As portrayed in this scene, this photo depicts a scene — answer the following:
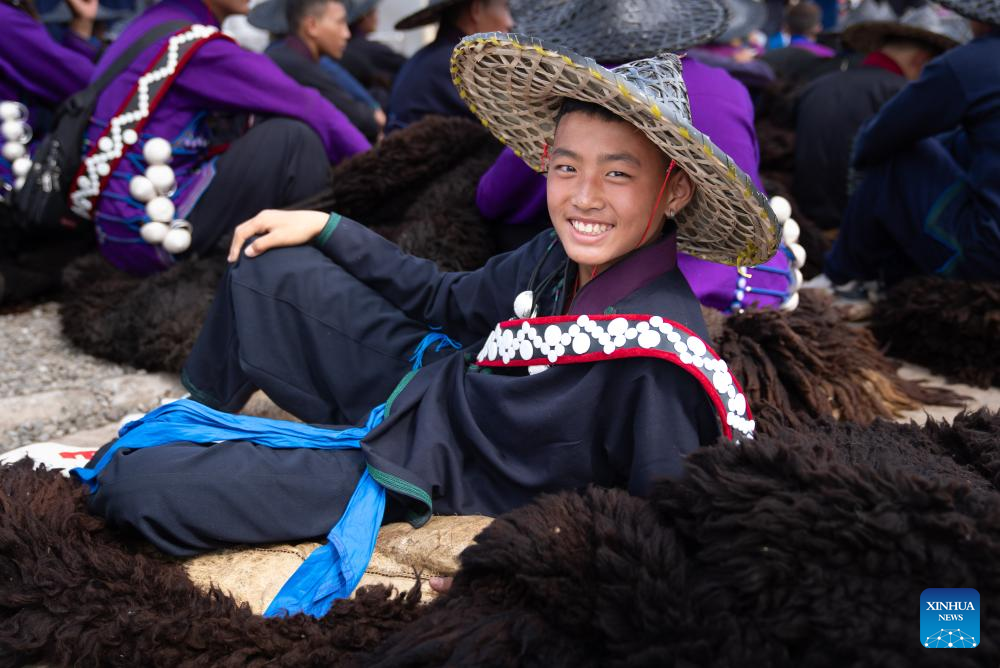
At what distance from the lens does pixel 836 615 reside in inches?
51.1

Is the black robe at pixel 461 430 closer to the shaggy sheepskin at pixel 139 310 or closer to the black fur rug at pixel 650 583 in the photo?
the black fur rug at pixel 650 583

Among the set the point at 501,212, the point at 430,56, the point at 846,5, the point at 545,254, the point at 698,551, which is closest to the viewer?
the point at 698,551

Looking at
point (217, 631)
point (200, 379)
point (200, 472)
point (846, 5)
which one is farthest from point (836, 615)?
point (846, 5)

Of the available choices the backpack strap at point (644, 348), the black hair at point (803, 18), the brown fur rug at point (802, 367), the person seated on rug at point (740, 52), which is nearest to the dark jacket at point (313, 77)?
the person seated on rug at point (740, 52)

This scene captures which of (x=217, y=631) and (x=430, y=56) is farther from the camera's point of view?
(x=430, y=56)

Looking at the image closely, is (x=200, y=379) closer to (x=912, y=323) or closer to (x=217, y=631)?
(x=217, y=631)

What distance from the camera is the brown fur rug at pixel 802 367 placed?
7.98 feet

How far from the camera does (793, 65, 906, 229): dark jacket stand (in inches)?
181

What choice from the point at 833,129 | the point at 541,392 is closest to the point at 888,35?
the point at 833,129

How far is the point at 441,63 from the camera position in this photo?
409 cm

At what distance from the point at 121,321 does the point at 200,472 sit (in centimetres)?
177

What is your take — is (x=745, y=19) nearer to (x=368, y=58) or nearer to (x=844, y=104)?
(x=844, y=104)

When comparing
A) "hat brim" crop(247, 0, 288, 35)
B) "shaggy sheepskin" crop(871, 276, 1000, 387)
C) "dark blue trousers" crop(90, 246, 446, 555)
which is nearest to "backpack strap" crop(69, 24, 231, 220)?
"dark blue trousers" crop(90, 246, 446, 555)

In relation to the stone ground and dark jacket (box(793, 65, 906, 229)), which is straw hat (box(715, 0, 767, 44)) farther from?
the stone ground
